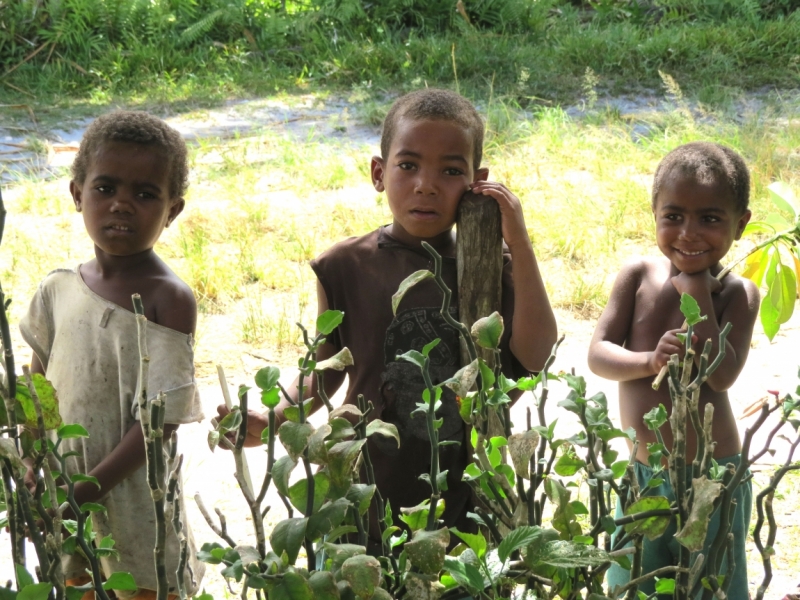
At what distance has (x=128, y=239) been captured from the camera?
1.93 metres

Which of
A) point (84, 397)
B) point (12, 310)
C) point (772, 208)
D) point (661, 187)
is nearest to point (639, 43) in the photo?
point (772, 208)

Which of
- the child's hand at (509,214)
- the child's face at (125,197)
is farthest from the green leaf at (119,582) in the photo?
the child's face at (125,197)

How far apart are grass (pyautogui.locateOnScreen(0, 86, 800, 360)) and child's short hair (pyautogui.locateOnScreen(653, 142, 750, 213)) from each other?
93.6 inches

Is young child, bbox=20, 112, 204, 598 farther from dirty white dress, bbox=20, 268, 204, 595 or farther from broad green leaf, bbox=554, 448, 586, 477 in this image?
broad green leaf, bbox=554, 448, 586, 477

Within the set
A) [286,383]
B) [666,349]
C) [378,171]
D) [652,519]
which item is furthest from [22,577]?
[286,383]

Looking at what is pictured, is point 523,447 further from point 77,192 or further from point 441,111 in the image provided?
point 77,192

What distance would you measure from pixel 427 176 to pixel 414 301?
0.24 metres

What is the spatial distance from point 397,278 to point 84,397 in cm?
64

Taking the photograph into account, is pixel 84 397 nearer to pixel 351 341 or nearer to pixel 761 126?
pixel 351 341

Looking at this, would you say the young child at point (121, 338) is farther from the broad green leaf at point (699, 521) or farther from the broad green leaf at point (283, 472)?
the broad green leaf at point (699, 521)

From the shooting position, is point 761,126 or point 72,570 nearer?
point 72,570

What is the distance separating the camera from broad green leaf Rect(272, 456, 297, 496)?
34.3 inches

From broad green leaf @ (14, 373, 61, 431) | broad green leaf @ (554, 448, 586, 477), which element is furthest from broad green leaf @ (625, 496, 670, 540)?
broad green leaf @ (14, 373, 61, 431)

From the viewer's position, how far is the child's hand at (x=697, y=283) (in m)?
1.97
